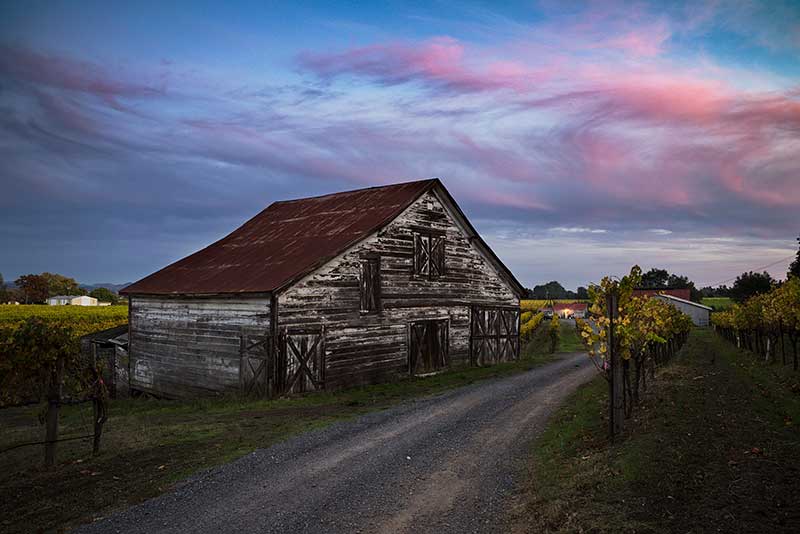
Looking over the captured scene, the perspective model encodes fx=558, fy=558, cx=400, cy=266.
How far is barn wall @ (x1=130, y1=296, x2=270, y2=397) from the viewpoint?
20688mm

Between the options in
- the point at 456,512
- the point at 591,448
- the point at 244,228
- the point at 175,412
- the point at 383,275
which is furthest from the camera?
the point at 244,228

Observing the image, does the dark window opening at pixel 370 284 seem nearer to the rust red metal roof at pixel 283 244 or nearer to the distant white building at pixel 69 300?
the rust red metal roof at pixel 283 244

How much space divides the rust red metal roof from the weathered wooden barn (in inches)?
3.9

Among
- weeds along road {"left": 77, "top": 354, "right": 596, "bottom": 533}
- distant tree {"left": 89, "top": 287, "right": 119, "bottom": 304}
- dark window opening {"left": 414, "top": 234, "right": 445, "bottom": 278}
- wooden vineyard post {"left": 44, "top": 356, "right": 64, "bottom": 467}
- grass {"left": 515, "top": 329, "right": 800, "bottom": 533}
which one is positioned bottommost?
weeds along road {"left": 77, "top": 354, "right": 596, "bottom": 533}

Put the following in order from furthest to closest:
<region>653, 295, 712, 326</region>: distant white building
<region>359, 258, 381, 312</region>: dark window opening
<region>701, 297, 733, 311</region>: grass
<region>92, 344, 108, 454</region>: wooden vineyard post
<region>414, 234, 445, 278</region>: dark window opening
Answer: <region>701, 297, 733, 311</region>: grass
<region>653, 295, 712, 326</region>: distant white building
<region>414, 234, 445, 278</region>: dark window opening
<region>359, 258, 381, 312</region>: dark window opening
<region>92, 344, 108, 454</region>: wooden vineyard post

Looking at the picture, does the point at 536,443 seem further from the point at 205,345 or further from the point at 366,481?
the point at 205,345

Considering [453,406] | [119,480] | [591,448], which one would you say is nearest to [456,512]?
[591,448]

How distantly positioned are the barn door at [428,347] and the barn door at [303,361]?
16.8 ft

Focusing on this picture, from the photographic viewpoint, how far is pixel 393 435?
514 inches

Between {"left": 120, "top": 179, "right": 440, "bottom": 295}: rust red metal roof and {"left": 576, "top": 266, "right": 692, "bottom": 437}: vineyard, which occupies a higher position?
{"left": 120, "top": 179, "right": 440, "bottom": 295}: rust red metal roof

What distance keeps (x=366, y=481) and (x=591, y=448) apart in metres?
4.79

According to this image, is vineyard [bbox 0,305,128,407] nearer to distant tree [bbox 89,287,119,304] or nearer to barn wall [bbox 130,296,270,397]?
barn wall [bbox 130,296,270,397]

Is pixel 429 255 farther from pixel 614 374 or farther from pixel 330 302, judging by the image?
pixel 614 374

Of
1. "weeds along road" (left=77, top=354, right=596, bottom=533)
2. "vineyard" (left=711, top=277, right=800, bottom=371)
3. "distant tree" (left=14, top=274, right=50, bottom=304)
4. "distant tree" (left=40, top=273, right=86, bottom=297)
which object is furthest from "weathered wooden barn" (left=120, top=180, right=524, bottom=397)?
"distant tree" (left=40, top=273, right=86, bottom=297)
